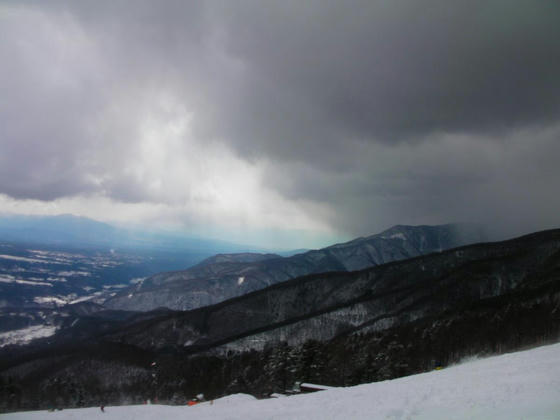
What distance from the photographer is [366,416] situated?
101ft

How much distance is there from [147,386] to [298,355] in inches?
4862

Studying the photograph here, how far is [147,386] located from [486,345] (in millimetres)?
142853

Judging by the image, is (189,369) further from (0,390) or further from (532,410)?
(532,410)

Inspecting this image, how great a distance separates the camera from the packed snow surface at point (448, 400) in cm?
2517

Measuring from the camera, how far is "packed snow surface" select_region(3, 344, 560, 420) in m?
25.2

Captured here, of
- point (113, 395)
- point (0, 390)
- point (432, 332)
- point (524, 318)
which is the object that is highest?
point (524, 318)

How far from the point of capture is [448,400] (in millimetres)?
30250

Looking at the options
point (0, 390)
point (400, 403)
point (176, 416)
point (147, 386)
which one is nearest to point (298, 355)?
point (176, 416)

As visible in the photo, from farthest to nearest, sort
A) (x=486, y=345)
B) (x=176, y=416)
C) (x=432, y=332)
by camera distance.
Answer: (x=432, y=332), (x=486, y=345), (x=176, y=416)

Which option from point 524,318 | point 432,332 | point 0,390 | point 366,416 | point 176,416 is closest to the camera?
point 366,416

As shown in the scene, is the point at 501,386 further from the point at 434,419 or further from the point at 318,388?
the point at 318,388

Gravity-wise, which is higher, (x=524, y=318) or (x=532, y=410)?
(x=532, y=410)

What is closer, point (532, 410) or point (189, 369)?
point (532, 410)

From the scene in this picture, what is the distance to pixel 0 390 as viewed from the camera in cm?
11975
